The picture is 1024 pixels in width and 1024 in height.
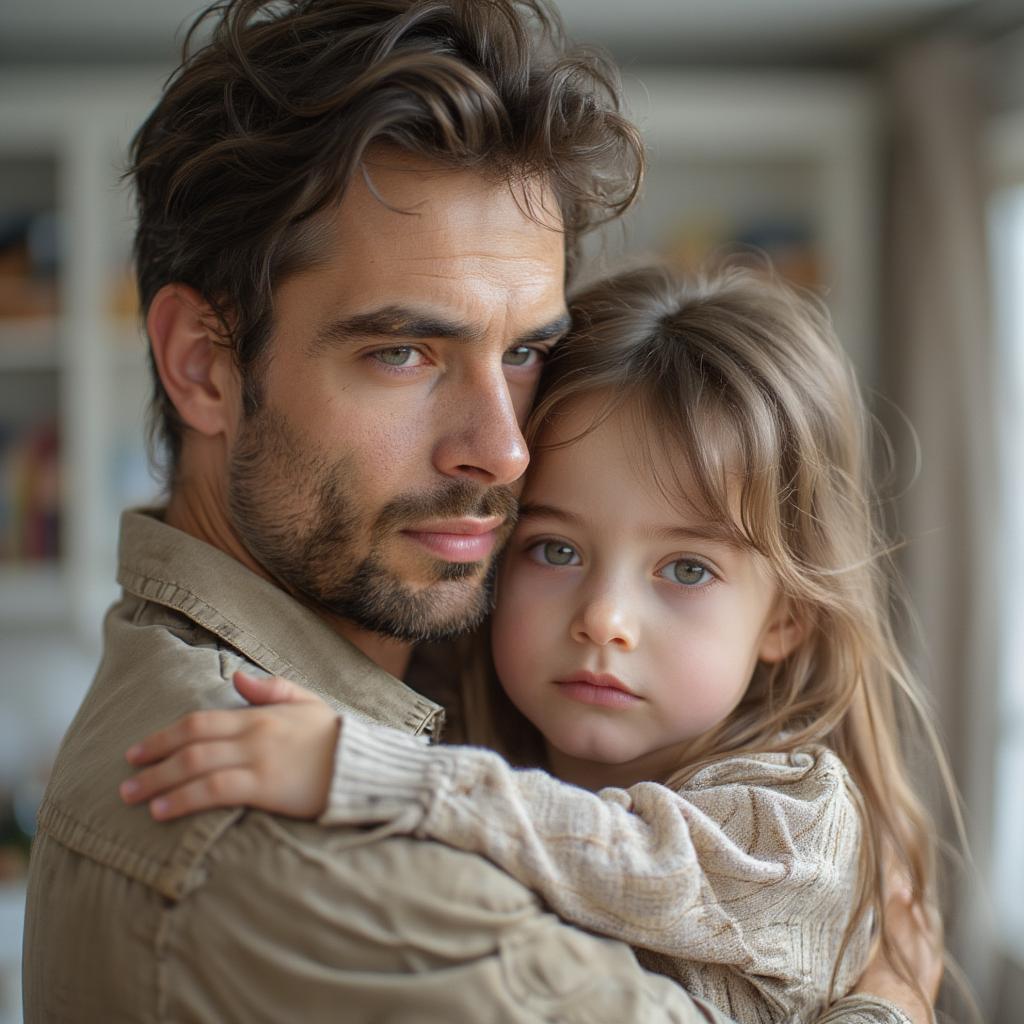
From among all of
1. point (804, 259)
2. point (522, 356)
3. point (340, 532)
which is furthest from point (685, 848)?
point (804, 259)

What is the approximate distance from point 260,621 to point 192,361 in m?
0.36

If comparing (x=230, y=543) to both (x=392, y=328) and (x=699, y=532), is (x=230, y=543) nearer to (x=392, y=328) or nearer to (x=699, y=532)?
(x=392, y=328)

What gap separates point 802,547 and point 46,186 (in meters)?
3.23

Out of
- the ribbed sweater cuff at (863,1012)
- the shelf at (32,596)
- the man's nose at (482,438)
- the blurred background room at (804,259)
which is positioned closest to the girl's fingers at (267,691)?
the man's nose at (482,438)

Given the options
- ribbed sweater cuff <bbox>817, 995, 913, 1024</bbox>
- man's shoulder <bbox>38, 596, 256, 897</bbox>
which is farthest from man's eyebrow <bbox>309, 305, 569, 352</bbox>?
ribbed sweater cuff <bbox>817, 995, 913, 1024</bbox>

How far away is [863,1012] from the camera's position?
1260 mm

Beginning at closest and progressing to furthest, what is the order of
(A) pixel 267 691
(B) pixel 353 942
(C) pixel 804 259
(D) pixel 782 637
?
1. (B) pixel 353 942
2. (A) pixel 267 691
3. (D) pixel 782 637
4. (C) pixel 804 259

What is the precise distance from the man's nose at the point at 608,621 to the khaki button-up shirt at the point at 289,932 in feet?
1.27

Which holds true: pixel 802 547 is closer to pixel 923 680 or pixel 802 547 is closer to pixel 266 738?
pixel 266 738

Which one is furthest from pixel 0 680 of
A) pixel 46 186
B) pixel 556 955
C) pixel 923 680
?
pixel 556 955

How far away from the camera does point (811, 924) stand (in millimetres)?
1227

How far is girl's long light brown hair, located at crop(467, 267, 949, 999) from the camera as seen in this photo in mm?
1378

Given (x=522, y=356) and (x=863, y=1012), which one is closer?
(x=863, y=1012)

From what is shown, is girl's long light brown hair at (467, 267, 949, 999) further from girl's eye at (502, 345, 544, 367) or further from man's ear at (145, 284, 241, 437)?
man's ear at (145, 284, 241, 437)
